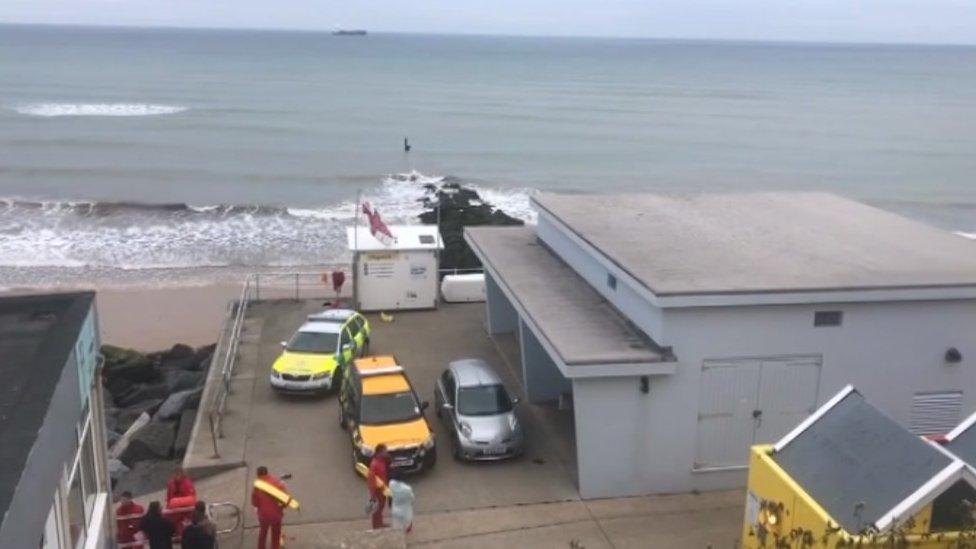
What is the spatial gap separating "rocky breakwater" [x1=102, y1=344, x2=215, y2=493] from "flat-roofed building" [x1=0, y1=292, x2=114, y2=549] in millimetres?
6442

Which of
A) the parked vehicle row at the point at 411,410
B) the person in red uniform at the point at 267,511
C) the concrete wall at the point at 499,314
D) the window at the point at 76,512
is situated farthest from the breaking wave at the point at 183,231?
the window at the point at 76,512

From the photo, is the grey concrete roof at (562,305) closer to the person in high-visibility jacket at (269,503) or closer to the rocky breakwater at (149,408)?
the person in high-visibility jacket at (269,503)

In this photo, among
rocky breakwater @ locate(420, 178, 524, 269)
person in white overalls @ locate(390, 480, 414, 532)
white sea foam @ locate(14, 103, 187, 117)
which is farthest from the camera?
white sea foam @ locate(14, 103, 187, 117)

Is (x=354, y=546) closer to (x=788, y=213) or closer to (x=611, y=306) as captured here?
(x=611, y=306)

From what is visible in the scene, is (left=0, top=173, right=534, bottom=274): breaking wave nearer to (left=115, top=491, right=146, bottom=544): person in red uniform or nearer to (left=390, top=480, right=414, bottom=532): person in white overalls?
(left=115, top=491, right=146, bottom=544): person in red uniform

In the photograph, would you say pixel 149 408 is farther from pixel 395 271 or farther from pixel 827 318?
pixel 827 318

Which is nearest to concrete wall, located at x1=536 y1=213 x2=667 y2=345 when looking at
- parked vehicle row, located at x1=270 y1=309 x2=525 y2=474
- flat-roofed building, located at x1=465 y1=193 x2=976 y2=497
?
flat-roofed building, located at x1=465 y1=193 x2=976 y2=497

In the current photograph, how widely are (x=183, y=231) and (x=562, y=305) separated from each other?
Result: 35.6 m

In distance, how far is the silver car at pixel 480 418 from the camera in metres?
17.0

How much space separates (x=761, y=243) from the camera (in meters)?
19.0

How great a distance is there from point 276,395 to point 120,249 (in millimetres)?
27860

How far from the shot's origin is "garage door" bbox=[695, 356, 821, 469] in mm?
15727

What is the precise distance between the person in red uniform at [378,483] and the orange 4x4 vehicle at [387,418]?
1.75 meters

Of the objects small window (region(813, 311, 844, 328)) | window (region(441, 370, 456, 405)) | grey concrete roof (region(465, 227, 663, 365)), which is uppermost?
small window (region(813, 311, 844, 328))
